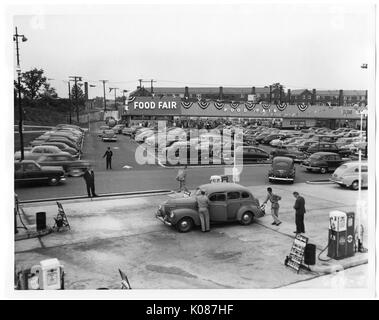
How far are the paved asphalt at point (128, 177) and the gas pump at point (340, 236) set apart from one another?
708 cm

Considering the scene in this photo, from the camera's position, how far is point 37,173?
14430 mm

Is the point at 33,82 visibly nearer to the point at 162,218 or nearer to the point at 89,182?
the point at 89,182

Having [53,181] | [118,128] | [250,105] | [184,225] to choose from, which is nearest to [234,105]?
[250,105]

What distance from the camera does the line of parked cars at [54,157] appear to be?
47.2 ft

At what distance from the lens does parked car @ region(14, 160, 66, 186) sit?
46.4ft

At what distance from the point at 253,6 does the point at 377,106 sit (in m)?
3.53

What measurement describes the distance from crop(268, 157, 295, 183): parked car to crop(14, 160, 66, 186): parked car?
8310 mm

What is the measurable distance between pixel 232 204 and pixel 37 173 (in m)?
7.45

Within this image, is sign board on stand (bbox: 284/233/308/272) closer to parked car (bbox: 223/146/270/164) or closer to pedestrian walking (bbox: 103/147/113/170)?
pedestrian walking (bbox: 103/147/113/170)

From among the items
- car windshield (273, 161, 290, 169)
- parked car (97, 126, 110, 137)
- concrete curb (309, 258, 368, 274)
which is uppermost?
parked car (97, 126, 110, 137)

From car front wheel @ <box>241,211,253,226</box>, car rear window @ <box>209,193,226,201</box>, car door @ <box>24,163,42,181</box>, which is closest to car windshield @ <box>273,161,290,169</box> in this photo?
car front wheel @ <box>241,211,253,226</box>

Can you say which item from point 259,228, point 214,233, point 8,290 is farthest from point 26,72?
point 259,228
